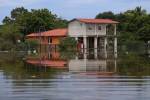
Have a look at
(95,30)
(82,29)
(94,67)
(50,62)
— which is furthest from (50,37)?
(94,67)

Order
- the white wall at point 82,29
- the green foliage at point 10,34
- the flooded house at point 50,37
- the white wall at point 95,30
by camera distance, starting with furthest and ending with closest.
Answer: the green foliage at point 10,34 < the flooded house at point 50,37 < the white wall at point 95,30 < the white wall at point 82,29

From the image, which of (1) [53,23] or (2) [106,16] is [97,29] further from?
(2) [106,16]

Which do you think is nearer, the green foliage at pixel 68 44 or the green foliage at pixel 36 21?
the green foliage at pixel 68 44

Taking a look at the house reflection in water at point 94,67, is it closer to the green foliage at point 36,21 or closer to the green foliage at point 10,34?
the green foliage at point 10,34

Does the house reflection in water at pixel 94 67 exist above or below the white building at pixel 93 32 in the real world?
below

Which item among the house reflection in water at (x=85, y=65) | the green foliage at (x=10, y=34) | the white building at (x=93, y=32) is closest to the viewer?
the house reflection in water at (x=85, y=65)

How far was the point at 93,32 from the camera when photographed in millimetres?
82812

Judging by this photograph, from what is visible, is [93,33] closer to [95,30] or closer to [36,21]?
[95,30]

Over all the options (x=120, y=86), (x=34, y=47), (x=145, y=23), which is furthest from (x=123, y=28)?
(x=120, y=86)

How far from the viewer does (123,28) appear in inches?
3565

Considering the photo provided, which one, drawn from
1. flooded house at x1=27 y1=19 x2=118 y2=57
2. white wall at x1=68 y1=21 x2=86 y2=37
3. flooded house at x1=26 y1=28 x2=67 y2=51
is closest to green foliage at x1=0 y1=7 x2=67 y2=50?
flooded house at x1=26 y1=28 x2=67 y2=51

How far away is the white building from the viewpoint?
81.9 m

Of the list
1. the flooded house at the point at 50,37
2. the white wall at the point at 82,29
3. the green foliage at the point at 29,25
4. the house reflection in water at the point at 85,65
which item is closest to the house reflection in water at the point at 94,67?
the house reflection in water at the point at 85,65

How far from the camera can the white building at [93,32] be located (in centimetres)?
8188
